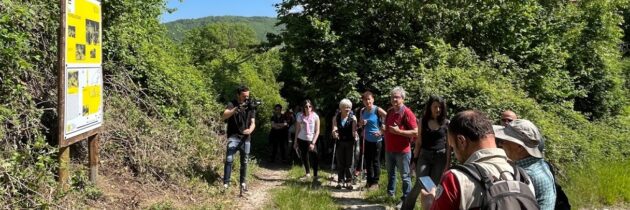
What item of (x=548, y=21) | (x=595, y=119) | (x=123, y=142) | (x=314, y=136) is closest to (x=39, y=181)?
(x=123, y=142)

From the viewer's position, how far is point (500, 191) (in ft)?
7.46

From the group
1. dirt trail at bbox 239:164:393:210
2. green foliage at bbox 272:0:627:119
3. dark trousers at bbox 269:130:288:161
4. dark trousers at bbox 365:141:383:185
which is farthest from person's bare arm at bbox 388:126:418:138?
dark trousers at bbox 269:130:288:161

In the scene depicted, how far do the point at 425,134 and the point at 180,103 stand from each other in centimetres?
500

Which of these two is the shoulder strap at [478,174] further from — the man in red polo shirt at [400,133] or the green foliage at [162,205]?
the green foliage at [162,205]

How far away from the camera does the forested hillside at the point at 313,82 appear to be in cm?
534

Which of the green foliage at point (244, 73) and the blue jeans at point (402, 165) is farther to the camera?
the green foliage at point (244, 73)

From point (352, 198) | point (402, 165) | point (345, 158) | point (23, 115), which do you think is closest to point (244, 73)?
point (345, 158)

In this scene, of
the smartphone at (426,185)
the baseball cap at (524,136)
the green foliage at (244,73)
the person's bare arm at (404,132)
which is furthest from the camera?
the green foliage at (244,73)

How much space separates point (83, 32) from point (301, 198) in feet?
11.8

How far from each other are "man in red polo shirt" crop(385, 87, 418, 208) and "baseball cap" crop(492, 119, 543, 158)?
346cm

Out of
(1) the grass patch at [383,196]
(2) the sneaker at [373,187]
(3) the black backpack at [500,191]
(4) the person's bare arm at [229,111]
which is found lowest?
(2) the sneaker at [373,187]

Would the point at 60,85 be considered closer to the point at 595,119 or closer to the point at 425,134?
the point at 425,134

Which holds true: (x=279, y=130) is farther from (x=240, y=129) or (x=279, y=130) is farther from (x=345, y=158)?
(x=240, y=129)

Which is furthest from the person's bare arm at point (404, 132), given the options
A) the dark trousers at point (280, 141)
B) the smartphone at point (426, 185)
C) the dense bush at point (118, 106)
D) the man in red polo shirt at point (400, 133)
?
the dark trousers at point (280, 141)
